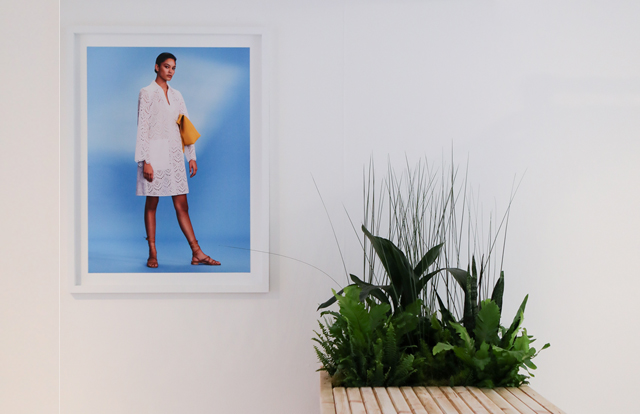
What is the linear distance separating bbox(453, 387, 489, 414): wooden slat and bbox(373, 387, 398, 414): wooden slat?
0.66 feet

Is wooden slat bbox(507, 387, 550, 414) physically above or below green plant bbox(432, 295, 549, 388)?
below

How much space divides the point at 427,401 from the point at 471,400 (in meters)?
0.12

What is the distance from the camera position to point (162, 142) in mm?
1721

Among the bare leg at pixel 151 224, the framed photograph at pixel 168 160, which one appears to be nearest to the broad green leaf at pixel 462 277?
the framed photograph at pixel 168 160

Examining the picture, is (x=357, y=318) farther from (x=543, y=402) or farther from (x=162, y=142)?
(x=162, y=142)

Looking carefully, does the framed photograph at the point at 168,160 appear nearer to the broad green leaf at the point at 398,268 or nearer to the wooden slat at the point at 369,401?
the broad green leaf at the point at 398,268

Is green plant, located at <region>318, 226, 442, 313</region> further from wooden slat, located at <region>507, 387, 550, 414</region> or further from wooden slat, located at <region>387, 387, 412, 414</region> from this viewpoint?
wooden slat, located at <region>507, 387, 550, 414</region>

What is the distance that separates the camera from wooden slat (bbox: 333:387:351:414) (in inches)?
42.0

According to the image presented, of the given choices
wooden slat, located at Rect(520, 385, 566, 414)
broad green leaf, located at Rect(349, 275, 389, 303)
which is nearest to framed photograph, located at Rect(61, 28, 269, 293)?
broad green leaf, located at Rect(349, 275, 389, 303)

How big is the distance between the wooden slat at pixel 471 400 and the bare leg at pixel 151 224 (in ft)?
3.88

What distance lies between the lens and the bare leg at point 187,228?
1721 millimetres

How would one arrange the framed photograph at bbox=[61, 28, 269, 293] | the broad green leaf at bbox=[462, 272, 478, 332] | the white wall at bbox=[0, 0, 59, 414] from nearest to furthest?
the white wall at bbox=[0, 0, 59, 414], the broad green leaf at bbox=[462, 272, 478, 332], the framed photograph at bbox=[61, 28, 269, 293]

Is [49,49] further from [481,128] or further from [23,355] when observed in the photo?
[481,128]

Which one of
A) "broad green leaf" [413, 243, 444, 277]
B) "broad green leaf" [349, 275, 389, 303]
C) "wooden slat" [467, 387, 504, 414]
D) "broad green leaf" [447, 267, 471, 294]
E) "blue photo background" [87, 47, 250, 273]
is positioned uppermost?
"blue photo background" [87, 47, 250, 273]
